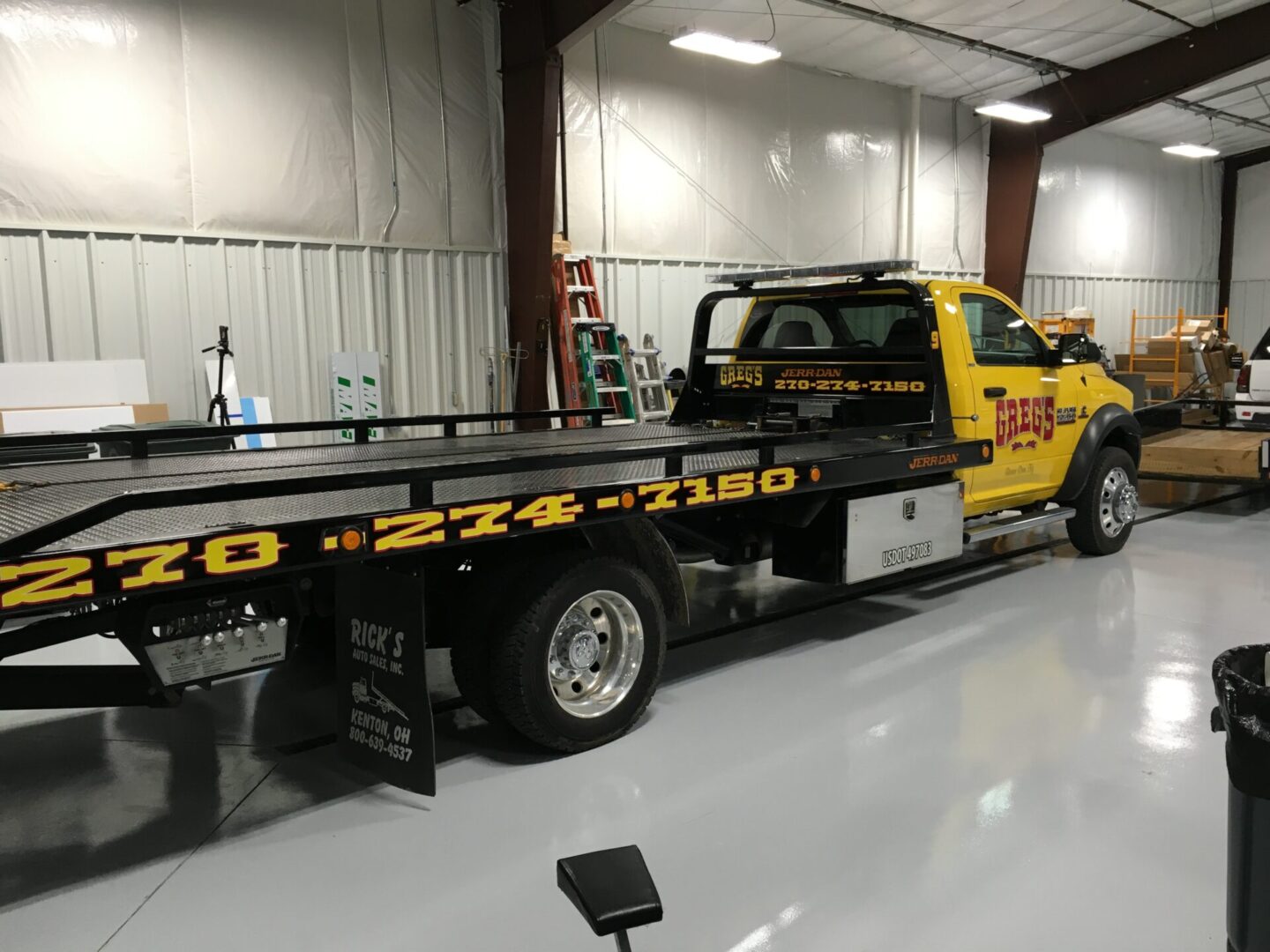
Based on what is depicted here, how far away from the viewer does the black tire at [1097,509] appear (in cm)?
700

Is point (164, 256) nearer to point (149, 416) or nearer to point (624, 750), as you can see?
point (149, 416)

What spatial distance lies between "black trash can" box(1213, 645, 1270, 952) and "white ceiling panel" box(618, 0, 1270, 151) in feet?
34.3

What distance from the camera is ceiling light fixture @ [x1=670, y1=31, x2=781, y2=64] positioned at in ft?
32.0

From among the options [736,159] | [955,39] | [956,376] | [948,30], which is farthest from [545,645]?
[955,39]

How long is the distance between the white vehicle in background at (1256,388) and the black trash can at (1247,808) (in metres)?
8.99

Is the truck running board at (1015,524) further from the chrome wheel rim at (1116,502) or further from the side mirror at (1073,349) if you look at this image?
the side mirror at (1073,349)

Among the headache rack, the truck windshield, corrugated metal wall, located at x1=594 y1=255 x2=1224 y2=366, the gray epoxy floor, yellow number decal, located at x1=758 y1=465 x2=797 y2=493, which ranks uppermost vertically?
corrugated metal wall, located at x1=594 y1=255 x2=1224 y2=366

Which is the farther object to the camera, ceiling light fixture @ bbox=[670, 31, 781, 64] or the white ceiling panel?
the white ceiling panel

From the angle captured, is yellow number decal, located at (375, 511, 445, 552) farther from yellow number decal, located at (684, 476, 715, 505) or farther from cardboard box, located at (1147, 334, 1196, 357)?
cardboard box, located at (1147, 334, 1196, 357)

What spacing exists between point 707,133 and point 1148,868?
36.3ft

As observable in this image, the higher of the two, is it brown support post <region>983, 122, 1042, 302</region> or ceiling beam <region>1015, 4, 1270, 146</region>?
ceiling beam <region>1015, 4, 1270, 146</region>

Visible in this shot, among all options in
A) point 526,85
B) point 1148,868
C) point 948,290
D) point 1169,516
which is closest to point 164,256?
point 526,85

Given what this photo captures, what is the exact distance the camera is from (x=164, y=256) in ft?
27.3

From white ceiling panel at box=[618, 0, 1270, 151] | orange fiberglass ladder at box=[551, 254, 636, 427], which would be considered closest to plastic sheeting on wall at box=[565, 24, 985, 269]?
white ceiling panel at box=[618, 0, 1270, 151]
